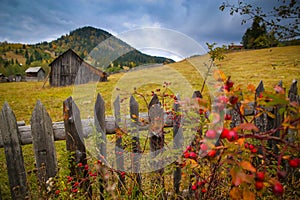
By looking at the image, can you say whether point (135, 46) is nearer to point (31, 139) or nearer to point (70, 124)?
point (70, 124)

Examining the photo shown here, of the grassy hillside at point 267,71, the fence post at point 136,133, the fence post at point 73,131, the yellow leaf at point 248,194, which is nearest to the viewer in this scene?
the yellow leaf at point 248,194

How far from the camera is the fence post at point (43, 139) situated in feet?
6.73

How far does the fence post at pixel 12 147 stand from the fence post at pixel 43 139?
0.54ft

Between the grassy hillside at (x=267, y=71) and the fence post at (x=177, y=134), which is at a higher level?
the grassy hillside at (x=267, y=71)

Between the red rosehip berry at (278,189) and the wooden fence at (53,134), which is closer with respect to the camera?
the red rosehip berry at (278,189)

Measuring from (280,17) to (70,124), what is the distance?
9.31 ft

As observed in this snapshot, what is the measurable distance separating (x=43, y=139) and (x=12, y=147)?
31 centimetres

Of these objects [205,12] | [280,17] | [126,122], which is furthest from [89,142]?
[280,17]

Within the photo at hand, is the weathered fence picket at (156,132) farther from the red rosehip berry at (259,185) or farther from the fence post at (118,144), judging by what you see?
the red rosehip berry at (259,185)

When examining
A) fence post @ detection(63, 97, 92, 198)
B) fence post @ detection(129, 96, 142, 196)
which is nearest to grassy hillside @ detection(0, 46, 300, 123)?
fence post @ detection(129, 96, 142, 196)

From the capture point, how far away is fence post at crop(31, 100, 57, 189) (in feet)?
6.73

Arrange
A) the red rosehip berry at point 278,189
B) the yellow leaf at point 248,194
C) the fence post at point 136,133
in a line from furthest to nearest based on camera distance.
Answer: the fence post at point 136,133
the yellow leaf at point 248,194
the red rosehip berry at point 278,189

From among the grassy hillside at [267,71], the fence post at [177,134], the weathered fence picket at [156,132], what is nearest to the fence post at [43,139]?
the weathered fence picket at [156,132]

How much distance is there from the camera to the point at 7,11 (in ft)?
322
